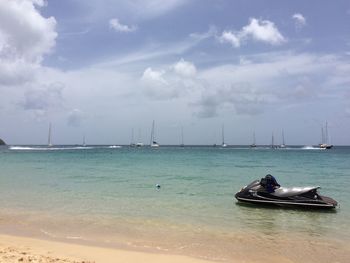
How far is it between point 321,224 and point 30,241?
12.1m

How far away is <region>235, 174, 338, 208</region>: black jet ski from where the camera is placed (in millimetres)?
20375

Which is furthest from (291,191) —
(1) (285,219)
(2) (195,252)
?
(2) (195,252)

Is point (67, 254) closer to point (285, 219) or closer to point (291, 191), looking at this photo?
point (285, 219)

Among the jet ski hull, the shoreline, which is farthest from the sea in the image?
the jet ski hull

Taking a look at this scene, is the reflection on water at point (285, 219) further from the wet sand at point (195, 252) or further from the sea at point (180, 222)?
the wet sand at point (195, 252)

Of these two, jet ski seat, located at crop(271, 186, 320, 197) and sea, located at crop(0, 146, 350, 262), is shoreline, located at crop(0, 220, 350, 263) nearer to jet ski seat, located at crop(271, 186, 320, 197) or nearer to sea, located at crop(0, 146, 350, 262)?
sea, located at crop(0, 146, 350, 262)

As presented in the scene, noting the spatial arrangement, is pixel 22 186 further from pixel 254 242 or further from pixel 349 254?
pixel 349 254

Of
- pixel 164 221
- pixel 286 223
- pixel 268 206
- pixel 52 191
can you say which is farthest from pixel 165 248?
pixel 52 191

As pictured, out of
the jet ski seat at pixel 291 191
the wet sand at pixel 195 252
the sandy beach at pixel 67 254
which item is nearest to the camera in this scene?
the sandy beach at pixel 67 254

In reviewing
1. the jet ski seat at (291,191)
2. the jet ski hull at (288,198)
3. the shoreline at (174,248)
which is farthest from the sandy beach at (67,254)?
the jet ski seat at (291,191)

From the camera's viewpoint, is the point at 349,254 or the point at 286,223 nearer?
the point at 349,254

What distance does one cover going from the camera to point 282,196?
21031 mm

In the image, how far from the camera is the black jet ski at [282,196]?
20.4 metres

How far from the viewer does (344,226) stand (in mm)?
16188
